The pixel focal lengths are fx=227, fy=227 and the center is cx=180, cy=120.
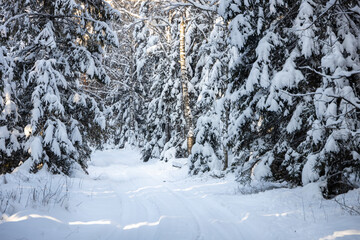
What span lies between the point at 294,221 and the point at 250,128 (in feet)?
12.3

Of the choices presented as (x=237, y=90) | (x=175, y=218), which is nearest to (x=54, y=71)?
(x=237, y=90)

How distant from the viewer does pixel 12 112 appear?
877 centimetres

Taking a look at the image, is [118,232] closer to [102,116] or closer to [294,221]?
[294,221]

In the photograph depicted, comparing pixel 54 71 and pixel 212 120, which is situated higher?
pixel 54 71

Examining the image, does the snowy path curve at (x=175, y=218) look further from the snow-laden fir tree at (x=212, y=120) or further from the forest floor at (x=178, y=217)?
the snow-laden fir tree at (x=212, y=120)

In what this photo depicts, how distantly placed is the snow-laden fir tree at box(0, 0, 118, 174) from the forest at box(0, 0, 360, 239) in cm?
5

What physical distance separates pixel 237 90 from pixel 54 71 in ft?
24.3

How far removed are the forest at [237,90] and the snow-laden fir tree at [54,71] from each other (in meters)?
0.05

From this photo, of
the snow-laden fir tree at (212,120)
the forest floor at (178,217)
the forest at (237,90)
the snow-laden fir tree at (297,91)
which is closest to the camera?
the forest floor at (178,217)

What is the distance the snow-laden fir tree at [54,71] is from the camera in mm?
8898

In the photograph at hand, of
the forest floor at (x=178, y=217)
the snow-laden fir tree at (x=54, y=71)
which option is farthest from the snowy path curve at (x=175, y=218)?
the snow-laden fir tree at (x=54, y=71)

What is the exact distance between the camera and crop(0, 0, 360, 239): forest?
5.55 meters

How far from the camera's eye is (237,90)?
8.35m

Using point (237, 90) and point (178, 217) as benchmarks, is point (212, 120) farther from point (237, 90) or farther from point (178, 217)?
point (178, 217)
